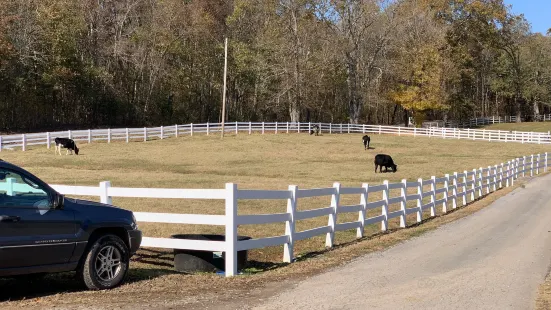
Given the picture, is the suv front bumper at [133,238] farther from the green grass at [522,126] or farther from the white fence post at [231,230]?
the green grass at [522,126]

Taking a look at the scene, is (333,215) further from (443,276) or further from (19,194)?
(19,194)

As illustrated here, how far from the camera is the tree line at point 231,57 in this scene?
57.5 metres

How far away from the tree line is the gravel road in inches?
1934

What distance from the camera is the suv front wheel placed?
291 inches

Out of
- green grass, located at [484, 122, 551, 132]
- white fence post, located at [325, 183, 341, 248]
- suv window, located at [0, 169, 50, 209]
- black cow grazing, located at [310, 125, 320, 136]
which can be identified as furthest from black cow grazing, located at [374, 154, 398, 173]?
green grass, located at [484, 122, 551, 132]

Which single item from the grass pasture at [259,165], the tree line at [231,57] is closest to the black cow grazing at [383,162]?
the grass pasture at [259,165]

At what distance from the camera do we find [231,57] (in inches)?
2830

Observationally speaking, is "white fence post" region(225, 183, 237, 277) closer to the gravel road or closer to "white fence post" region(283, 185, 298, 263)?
the gravel road

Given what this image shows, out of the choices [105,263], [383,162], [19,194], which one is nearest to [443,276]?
[105,263]

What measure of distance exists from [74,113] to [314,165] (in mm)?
38394

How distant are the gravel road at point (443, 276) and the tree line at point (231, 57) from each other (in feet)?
161

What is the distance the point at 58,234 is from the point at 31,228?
350 mm

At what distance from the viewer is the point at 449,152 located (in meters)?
47.3

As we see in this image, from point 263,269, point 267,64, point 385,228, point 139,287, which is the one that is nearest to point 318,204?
point 385,228
